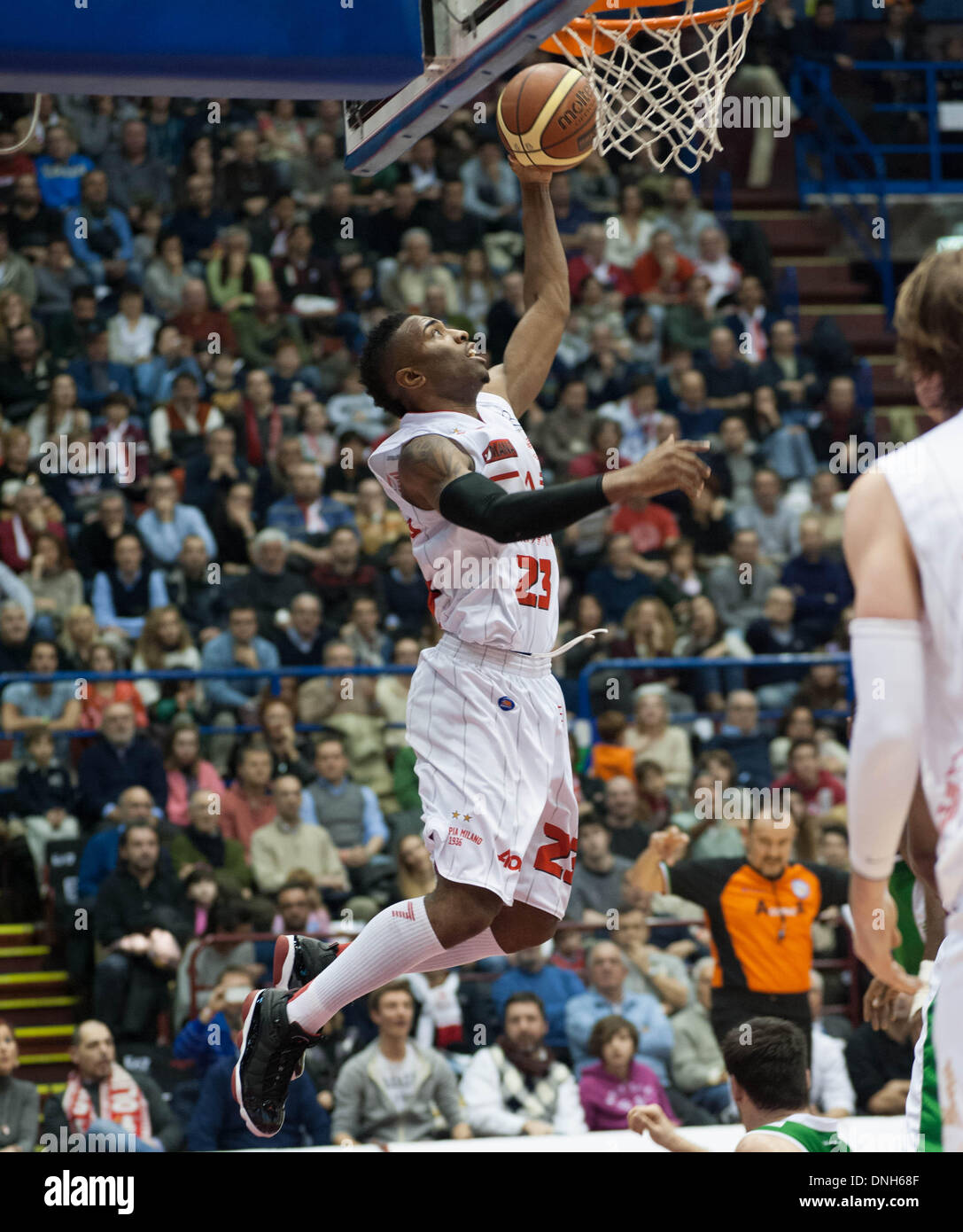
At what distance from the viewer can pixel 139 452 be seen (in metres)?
11.0

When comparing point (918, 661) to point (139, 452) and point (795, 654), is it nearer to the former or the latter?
point (795, 654)

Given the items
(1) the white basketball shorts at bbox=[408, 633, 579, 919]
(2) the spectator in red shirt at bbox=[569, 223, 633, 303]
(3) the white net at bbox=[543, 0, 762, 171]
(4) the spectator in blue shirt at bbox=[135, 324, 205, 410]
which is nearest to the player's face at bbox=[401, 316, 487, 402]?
(1) the white basketball shorts at bbox=[408, 633, 579, 919]

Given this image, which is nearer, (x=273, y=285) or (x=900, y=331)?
(x=900, y=331)

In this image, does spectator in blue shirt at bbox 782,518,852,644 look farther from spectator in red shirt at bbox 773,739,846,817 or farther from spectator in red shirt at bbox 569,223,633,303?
spectator in red shirt at bbox 569,223,633,303

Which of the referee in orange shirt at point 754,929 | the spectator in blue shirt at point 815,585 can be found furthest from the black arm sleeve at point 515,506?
the spectator in blue shirt at point 815,585

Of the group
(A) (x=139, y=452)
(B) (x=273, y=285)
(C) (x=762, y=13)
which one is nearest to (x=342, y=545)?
(A) (x=139, y=452)

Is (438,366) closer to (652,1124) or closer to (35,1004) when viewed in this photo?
(652,1124)

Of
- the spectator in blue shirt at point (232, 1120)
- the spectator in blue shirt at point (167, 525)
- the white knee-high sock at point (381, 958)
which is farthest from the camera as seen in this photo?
Result: the spectator in blue shirt at point (167, 525)

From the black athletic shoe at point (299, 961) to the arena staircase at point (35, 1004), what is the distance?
3838 mm

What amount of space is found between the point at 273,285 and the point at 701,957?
582 centimetres

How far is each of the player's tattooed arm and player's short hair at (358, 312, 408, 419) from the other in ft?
1.18

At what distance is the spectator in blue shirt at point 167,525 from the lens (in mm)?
10328

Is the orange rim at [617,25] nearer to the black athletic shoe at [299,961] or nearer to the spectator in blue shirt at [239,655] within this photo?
the black athletic shoe at [299,961]

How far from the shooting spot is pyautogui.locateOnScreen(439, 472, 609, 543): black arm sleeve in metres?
3.77
